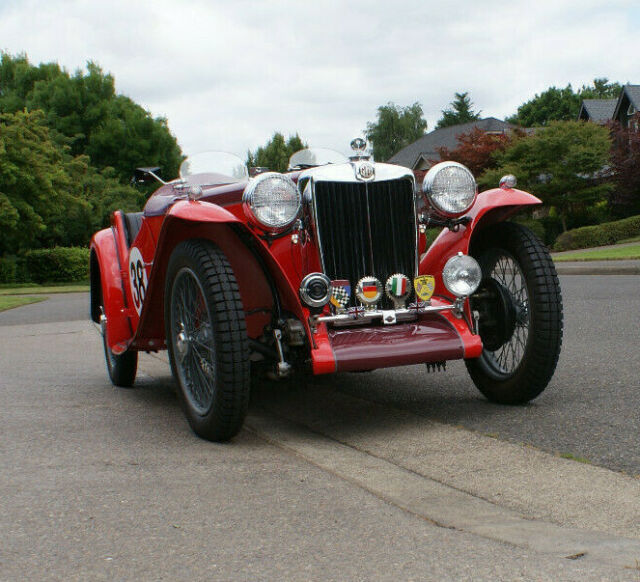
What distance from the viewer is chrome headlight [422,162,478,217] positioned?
15.2 ft

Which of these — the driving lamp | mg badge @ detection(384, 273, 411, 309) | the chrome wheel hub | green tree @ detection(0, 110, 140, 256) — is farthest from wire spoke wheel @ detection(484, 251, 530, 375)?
green tree @ detection(0, 110, 140, 256)

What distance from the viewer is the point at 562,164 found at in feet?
115

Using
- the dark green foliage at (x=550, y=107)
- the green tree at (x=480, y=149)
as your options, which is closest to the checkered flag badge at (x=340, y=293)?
the green tree at (x=480, y=149)

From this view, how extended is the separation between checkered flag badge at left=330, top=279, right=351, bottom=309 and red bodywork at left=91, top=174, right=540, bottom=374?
0.46 feet

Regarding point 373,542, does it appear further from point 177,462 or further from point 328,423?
point 328,423

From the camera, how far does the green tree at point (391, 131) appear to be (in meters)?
85.4

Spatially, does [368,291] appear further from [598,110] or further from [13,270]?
[598,110]

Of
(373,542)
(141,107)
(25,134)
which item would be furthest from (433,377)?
(141,107)

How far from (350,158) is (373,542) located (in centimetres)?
264

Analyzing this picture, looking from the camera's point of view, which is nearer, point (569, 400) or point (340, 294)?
point (340, 294)

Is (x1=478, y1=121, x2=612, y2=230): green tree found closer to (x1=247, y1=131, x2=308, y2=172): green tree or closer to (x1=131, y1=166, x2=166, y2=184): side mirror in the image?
(x1=131, y1=166, x2=166, y2=184): side mirror

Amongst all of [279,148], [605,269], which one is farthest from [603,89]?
[605,269]

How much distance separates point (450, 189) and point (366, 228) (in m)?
0.51

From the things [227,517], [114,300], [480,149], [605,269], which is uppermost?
[480,149]
